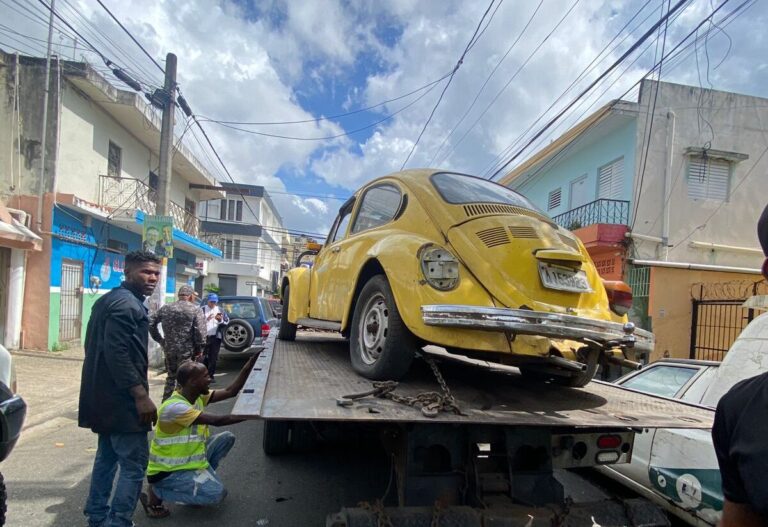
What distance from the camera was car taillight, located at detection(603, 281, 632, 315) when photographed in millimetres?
3318

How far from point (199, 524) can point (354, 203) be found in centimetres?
303

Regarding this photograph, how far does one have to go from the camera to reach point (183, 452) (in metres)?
3.28

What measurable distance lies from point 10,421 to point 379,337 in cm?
211

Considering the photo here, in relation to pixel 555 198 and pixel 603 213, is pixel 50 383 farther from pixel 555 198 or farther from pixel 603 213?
pixel 555 198

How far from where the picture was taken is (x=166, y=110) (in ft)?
35.4

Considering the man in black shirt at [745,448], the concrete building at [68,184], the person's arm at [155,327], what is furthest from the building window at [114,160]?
the man in black shirt at [745,448]

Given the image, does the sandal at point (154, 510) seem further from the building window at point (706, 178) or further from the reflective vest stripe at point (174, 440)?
the building window at point (706, 178)

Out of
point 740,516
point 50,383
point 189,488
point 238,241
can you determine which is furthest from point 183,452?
point 238,241

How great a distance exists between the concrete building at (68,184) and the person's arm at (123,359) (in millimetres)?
9989

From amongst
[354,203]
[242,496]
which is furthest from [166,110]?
[242,496]

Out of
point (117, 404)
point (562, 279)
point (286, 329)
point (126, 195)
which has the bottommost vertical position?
point (117, 404)

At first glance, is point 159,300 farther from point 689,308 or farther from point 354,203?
point 689,308

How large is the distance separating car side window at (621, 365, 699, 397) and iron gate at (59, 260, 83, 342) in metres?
12.1

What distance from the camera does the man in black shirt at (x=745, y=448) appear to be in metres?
1.04
